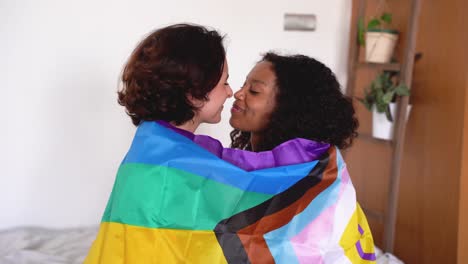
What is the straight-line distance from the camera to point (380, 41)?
2.15 metres

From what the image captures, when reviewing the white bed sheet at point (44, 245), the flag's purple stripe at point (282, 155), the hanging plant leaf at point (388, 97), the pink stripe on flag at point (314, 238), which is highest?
the hanging plant leaf at point (388, 97)

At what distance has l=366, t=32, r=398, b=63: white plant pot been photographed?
84.0 inches

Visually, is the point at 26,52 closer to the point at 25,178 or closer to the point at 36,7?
the point at 36,7

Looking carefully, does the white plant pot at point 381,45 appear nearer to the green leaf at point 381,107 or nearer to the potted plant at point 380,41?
the potted plant at point 380,41

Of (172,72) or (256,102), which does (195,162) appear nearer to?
(172,72)

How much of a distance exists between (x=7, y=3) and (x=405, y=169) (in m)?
1.82

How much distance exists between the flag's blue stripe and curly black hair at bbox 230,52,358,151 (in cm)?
Answer: 22

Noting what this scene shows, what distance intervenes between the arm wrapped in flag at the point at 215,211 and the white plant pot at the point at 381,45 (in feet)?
3.93

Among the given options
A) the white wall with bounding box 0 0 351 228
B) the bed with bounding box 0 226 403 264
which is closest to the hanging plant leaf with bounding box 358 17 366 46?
the white wall with bounding box 0 0 351 228

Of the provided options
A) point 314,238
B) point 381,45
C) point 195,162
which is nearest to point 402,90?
point 381,45

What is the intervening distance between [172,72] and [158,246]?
369 mm

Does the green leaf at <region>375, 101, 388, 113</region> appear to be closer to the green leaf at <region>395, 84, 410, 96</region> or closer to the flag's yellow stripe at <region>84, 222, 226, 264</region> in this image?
the green leaf at <region>395, 84, 410, 96</region>

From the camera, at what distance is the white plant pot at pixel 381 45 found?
2.13m

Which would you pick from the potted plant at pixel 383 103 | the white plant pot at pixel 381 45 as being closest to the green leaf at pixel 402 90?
the potted plant at pixel 383 103
